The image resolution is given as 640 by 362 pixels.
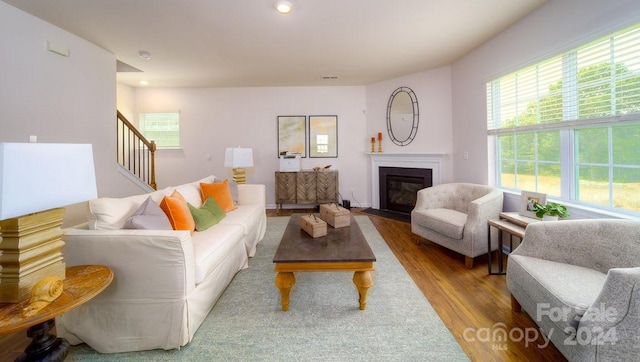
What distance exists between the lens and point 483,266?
271 centimetres

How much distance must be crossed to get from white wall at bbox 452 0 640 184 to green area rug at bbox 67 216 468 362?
2.29 m

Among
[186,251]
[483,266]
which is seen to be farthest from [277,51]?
[483,266]

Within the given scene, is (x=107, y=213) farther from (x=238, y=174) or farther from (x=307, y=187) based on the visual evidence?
(x=307, y=187)

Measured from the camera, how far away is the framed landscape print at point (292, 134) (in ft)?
18.1

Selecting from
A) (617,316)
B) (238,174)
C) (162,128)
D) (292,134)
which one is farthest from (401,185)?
(162,128)

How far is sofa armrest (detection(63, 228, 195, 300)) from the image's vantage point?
1.53 m

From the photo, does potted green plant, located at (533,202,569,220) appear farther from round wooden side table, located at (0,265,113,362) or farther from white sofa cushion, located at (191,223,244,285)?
Result: round wooden side table, located at (0,265,113,362)

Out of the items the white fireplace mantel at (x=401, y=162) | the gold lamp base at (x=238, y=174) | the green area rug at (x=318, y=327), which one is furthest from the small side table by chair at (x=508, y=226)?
the gold lamp base at (x=238, y=174)

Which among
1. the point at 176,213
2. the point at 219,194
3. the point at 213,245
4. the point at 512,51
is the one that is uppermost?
the point at 512,51

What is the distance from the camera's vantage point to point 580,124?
221 cm

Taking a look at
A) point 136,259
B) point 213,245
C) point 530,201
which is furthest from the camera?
point 530,201

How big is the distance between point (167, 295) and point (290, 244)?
875 millimetres

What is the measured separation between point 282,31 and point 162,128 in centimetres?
381

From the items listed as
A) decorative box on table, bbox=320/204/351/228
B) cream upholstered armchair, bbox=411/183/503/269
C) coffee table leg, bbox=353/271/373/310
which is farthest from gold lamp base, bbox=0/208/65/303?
cream upholstered armchair, bbox=411/183/503/269
